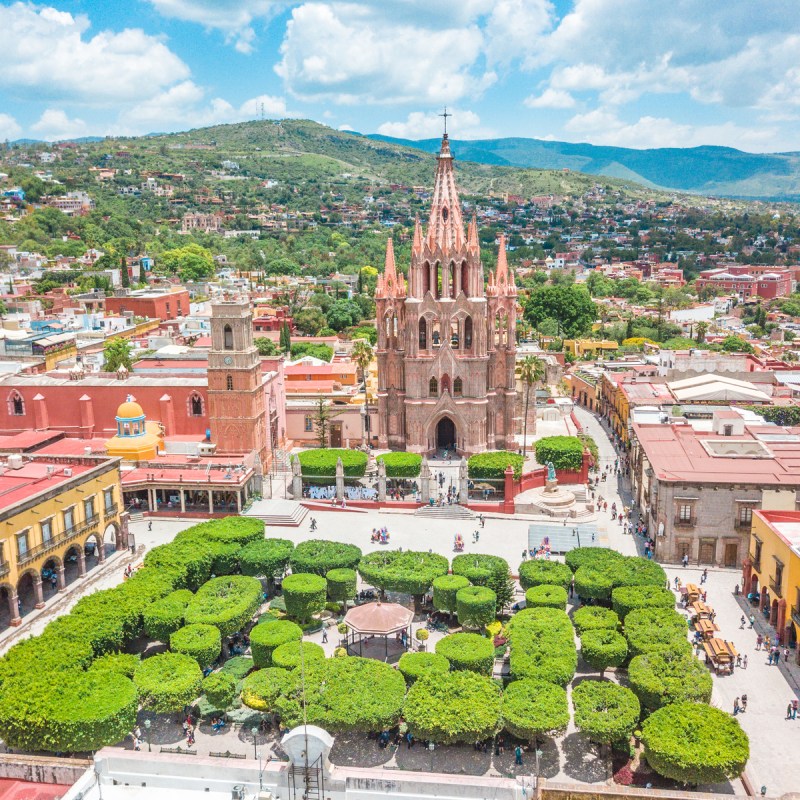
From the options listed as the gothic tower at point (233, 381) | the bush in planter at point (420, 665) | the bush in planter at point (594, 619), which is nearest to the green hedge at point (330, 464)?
the gothic tower at point (233, 381)

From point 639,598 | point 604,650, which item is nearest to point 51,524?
point 604,650

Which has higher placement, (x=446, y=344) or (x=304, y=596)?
(x=446, y=344)

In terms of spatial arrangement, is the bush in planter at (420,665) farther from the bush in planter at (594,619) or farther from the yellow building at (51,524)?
the yellow building at (51,524)

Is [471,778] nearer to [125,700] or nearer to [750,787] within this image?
[750,787]

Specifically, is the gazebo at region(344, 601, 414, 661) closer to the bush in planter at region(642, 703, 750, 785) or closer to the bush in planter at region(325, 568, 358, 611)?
the bush in planter at region(325, 568, 358, 611)

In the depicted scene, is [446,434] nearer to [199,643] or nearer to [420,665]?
[420,665]
